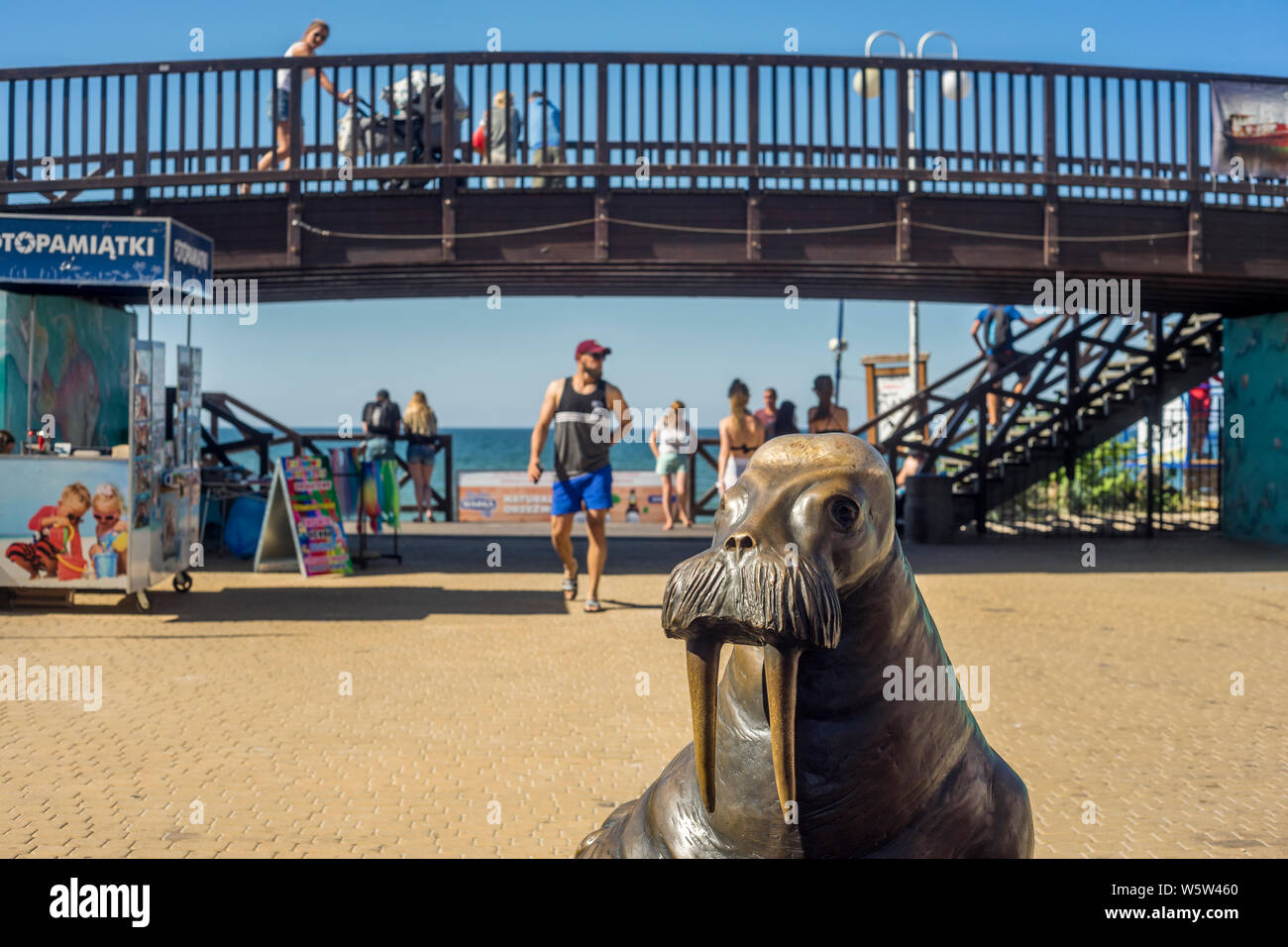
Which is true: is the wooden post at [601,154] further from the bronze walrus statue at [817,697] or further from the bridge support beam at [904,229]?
the bronze walrus statue at [817,697]

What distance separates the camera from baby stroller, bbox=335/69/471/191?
441 inches

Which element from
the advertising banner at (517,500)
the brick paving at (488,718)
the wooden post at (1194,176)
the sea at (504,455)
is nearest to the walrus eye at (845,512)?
the brick paving at (488,718)

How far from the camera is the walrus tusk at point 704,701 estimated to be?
58.6 inches

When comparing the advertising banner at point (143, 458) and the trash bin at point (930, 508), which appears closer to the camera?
the advertising banner at point (143, 458)

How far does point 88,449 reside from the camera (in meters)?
9.33

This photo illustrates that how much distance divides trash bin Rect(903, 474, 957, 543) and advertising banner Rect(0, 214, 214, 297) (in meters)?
9.46

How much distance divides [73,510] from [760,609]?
8545 mm

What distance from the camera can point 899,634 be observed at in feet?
5.63

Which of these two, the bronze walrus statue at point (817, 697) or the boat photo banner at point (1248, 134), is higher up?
the boat photo banner at point (1248, 134)

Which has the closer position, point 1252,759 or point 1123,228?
point 1252,759

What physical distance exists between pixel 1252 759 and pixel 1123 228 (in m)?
8.41

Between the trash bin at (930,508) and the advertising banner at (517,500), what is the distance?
5.31 m

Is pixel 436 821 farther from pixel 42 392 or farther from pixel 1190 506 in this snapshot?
pixel 1190 506

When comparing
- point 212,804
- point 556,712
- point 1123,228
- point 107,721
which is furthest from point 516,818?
point 1123,228
